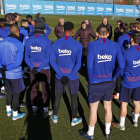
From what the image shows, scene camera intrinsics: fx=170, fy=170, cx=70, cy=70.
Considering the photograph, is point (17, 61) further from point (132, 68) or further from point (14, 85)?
point (132, 68)

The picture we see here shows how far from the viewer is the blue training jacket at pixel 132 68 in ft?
11.0

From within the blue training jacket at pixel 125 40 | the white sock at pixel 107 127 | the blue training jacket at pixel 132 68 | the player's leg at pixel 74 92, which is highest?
the blue training jacket at pixel 125 40

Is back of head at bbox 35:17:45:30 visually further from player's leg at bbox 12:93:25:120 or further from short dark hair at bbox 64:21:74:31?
player's leg at bbox 12:93:25:120

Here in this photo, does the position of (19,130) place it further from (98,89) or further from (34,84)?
(98,89)

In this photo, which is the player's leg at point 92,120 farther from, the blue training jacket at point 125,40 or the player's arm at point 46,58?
the blue training jacket at point 125,40

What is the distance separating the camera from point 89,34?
8.35m

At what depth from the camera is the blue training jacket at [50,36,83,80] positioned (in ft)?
11.5

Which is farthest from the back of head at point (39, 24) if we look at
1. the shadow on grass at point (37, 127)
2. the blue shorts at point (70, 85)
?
the shadow on grass at point (37, 127)

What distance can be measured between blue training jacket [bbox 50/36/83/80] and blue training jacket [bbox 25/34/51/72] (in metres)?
0.40

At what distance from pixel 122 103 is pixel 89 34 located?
5.24m

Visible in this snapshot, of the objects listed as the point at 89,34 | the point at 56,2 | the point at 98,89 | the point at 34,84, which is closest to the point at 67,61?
the point at 98,89

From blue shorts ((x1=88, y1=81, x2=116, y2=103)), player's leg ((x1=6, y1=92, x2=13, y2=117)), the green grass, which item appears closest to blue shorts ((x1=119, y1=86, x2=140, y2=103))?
blue shorts ((x1=88, y1=81, x2=116, y2=103))

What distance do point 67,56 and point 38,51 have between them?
80 cm

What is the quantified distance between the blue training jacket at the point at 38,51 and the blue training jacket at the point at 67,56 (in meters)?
0.40
